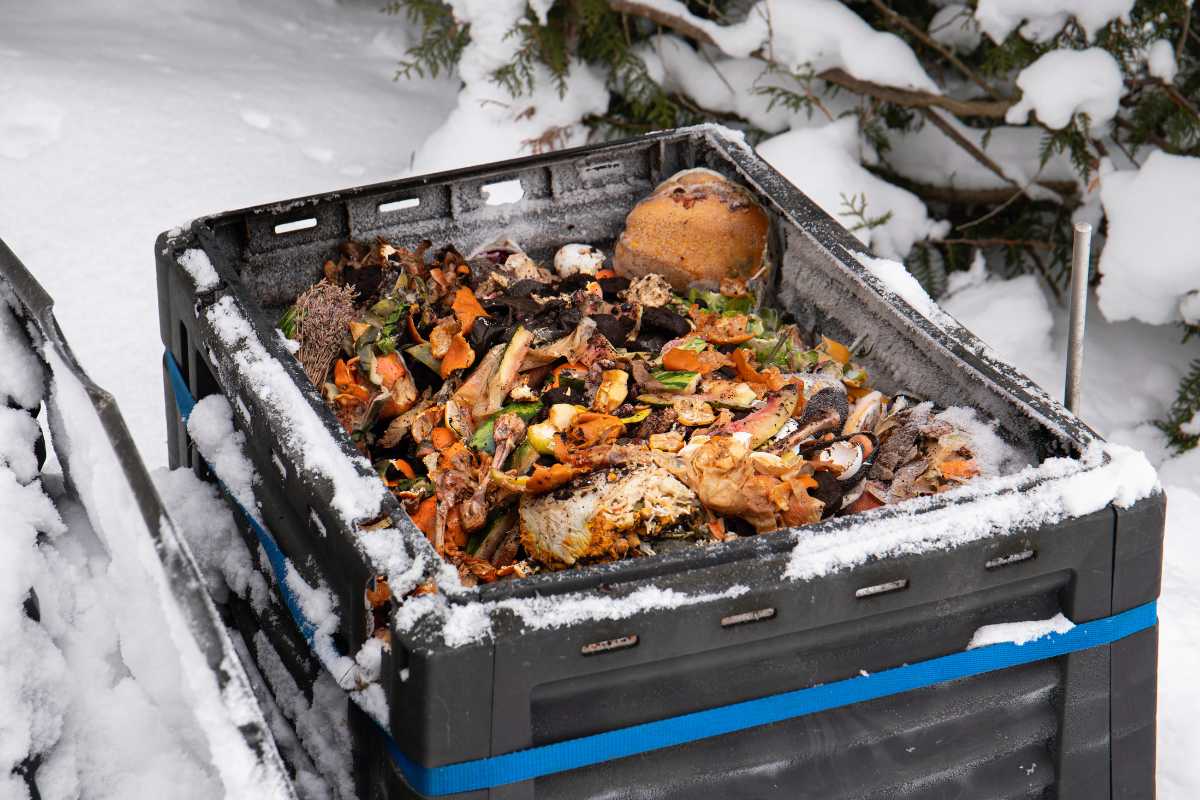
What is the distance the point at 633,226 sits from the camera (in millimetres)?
3084

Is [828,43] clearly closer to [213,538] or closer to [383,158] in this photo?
[383,158]

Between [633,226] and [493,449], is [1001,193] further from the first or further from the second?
[493,449]

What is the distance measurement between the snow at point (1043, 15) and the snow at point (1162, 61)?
127 mm

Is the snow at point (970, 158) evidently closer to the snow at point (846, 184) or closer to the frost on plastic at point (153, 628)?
the snow at point (846, 184)

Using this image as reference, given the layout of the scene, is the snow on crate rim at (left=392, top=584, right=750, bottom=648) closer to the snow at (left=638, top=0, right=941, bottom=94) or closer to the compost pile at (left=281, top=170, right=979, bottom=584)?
the compost pile at (left=281, top=170, right=979, bottom=584)

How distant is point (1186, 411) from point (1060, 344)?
1.75 feet

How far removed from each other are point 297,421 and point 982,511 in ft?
3.27

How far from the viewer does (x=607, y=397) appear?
8.02 ft

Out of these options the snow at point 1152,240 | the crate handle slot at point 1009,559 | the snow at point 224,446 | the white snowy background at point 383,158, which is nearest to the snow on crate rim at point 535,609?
the crate handle slot at point 1009,559

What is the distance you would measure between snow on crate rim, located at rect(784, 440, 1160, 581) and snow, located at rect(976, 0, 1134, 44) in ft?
7.93

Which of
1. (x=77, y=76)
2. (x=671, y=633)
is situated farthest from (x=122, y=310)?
(x=671, y=633)

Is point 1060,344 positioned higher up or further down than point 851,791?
further down

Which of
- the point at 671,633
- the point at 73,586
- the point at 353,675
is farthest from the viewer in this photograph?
the point at 73,586

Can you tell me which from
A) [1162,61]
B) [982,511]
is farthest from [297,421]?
[1162,61]
